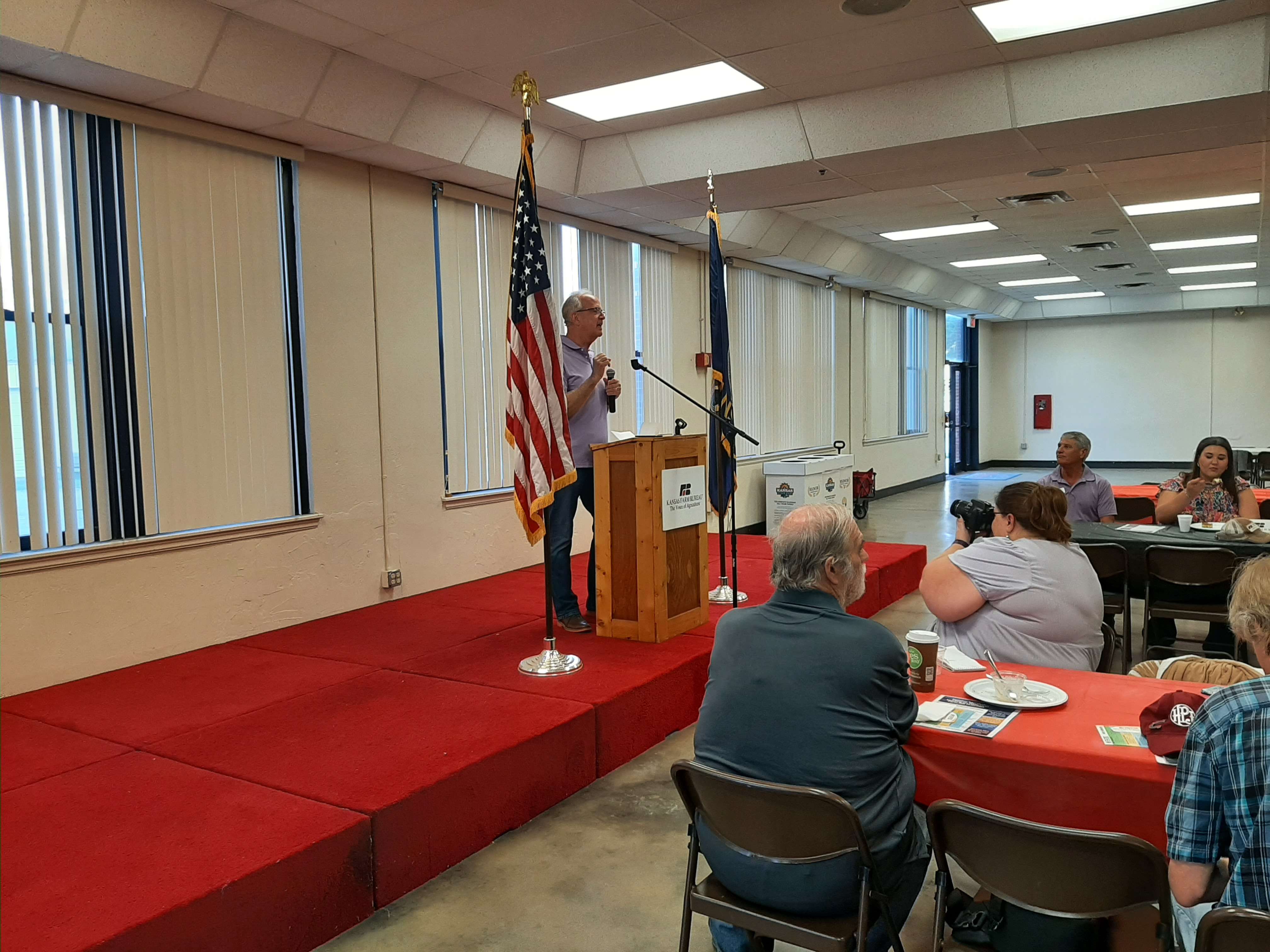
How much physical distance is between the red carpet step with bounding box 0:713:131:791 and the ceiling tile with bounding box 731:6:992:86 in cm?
452

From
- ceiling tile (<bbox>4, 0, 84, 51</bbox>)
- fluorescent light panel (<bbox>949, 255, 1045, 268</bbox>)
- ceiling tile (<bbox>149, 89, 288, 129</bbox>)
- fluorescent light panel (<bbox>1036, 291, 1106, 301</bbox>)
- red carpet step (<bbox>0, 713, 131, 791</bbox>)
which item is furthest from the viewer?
fluorescent light panel (<bbox>1036, 291, 1106, 301</bbox>)

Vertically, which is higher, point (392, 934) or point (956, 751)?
point (956, 751)

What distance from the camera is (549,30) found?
15.1 ft

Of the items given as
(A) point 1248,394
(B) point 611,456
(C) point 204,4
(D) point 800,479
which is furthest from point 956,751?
(A) point 1248,394

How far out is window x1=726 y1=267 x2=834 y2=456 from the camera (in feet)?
32.9

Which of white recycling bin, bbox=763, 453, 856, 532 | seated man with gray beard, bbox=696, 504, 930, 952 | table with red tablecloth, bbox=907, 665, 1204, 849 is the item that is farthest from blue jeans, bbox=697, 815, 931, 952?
white recycling bin, bbox=763, 453, 856, 532

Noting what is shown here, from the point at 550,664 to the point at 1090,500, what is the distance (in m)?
3.70

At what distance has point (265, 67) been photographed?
4.46 m

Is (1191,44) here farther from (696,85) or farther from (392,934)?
(392,934)

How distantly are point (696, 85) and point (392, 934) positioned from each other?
4831 millimetres

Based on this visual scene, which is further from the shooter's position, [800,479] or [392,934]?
[800,479]

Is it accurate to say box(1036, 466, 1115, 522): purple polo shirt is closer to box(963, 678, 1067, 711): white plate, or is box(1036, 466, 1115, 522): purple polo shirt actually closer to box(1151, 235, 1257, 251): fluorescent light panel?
box(963, 678, 1067, 711): white plate

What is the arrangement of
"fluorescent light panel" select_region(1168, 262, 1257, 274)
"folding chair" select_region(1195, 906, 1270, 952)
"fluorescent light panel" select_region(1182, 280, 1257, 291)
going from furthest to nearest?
1. "fluorescent light panel" select_region(1182, 280, 1257, 291)
2. "fluorescent light panel" select_region(1168, 262, 1257, 274)
3. "folding chair" select_region(1195, 906, 1270, 952)

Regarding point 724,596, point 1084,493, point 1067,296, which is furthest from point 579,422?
point 1067,296
